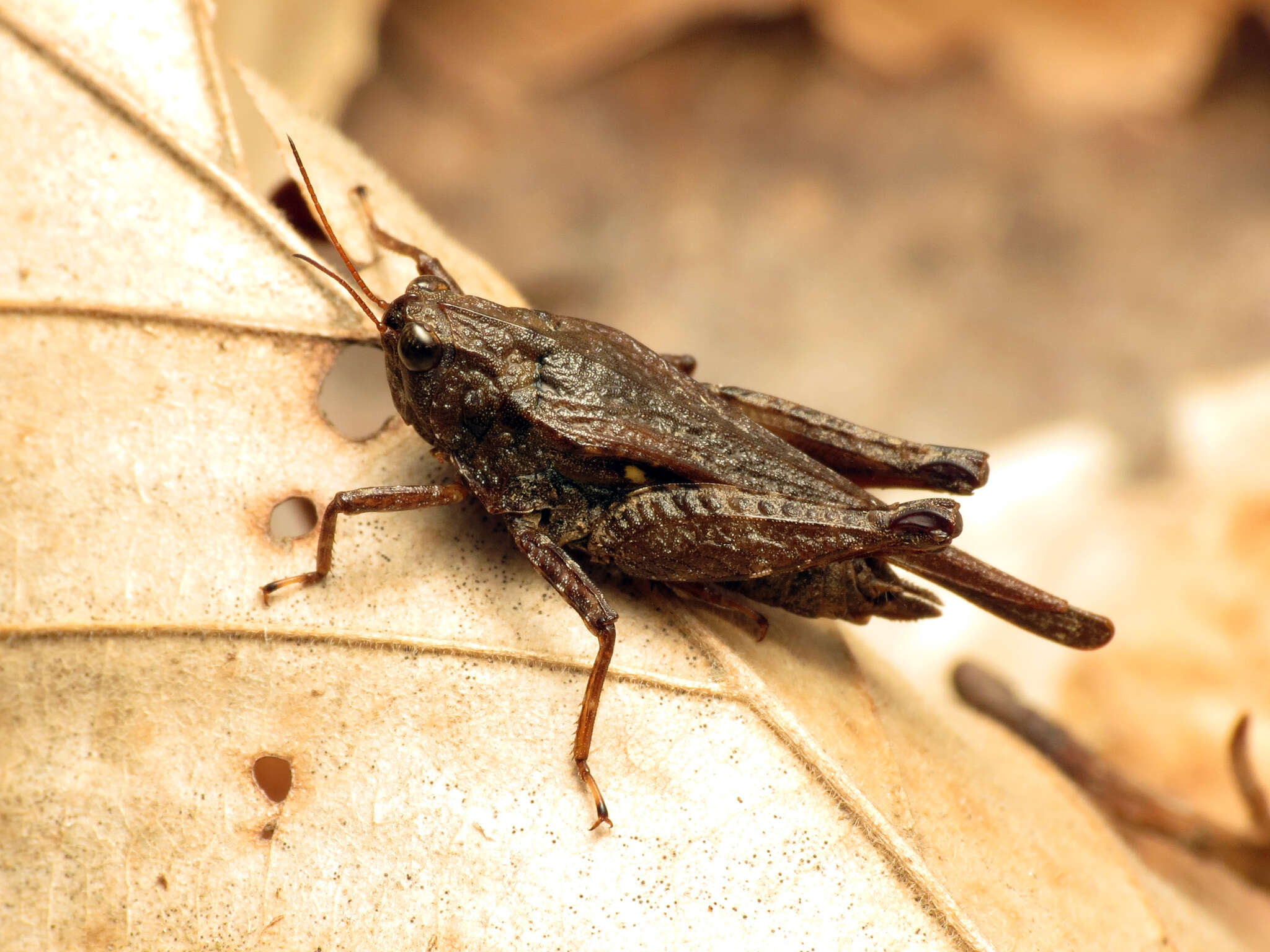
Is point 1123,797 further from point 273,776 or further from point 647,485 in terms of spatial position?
point 273,776

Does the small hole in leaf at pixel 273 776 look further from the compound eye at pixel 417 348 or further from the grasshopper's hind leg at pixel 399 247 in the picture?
the grasshopper's hind leg at pixel 399 247

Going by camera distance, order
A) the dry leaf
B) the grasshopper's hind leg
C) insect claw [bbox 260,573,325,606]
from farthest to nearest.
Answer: the grasshopper's hind leg → insect claw [bbox 260,573,325,606] → the dry leaf

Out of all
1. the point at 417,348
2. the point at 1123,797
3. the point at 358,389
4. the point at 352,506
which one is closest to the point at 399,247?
the point at 417,348

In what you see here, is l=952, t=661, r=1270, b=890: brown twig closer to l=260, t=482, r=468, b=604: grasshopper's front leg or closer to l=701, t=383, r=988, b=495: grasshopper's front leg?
l=701, t=383, r=988, b=495: grasshopper's front leg

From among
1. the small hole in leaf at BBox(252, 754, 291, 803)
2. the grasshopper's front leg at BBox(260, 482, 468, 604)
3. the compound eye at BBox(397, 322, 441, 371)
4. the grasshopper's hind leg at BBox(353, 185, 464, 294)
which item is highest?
the grasshopper's hind leg at BBox(353, 185, 464, 294)

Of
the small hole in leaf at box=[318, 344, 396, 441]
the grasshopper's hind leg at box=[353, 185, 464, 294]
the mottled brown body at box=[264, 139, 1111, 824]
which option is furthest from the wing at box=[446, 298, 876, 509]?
the small hole in leaf at box=[318, 344, 396, 441]
